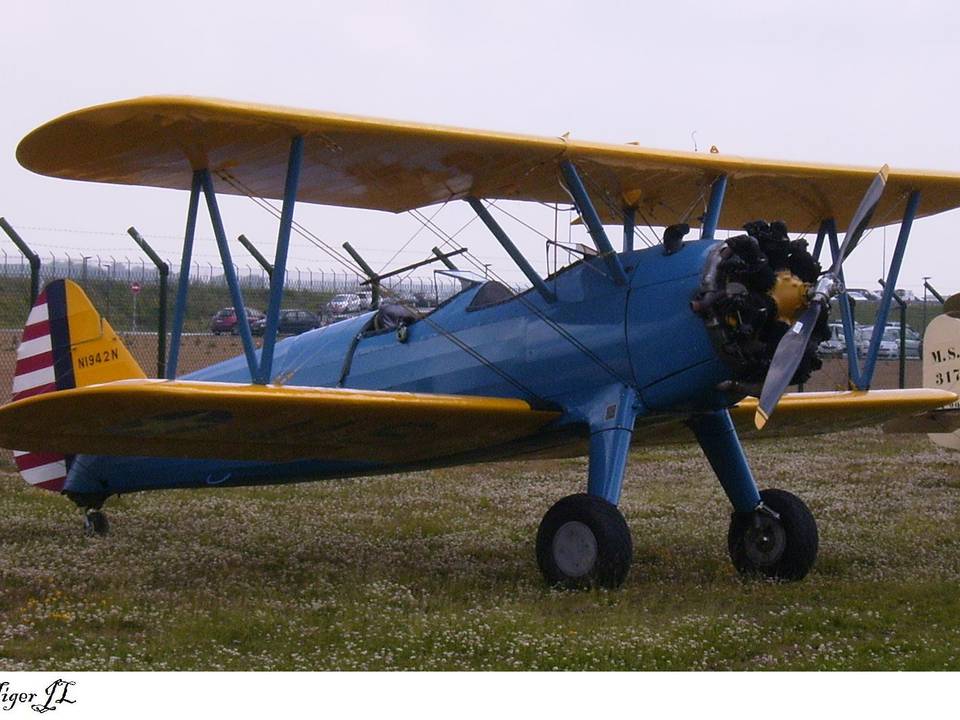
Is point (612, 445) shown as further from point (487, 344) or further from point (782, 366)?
point (487, 344)

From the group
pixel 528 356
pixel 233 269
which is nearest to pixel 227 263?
pixel 233 269

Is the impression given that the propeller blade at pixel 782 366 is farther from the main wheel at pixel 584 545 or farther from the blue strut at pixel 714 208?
the blue strut at pixel 714 208

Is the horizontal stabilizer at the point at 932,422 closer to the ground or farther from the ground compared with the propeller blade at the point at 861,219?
closer to the ground

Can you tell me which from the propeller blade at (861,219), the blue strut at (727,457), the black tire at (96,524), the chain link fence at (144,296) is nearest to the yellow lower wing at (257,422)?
the blue strut at (727,457)

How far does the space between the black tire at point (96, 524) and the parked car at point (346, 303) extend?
164 inches

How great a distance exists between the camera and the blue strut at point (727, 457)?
26.6 feet

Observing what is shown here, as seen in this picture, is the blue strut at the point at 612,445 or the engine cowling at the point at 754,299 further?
the blue strut at the point at 612,445

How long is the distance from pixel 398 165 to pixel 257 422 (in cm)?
187

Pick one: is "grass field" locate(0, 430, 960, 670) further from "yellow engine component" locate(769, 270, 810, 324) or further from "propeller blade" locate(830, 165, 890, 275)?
"propeller blade" locate(830, 165, 890, 275)

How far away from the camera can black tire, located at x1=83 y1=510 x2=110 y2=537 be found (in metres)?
9.28

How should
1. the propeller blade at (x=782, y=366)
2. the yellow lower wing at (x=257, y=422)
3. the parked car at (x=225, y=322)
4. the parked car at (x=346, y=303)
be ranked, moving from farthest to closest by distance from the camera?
the parked car at (x=225, y=322) → the parked car at (x=346, y=303) → the propeller blade at (x=782, y=366) → the yellow lower wing at (x=257, y=422)

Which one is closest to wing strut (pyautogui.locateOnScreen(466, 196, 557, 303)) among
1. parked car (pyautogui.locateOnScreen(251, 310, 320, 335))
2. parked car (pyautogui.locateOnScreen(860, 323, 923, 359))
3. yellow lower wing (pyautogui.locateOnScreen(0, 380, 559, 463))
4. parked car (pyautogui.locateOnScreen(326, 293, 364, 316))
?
yellow lower wing (pyautogui.locateOnScreen(0, 380, 559, 463))

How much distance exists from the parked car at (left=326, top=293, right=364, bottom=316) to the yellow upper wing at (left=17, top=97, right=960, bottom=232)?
443 cm

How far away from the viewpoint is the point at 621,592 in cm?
686
